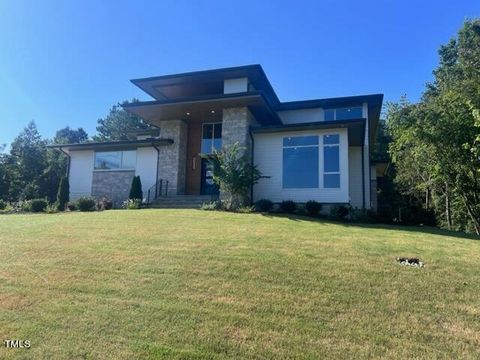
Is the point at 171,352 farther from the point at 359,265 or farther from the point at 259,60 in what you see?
the point at 259,60

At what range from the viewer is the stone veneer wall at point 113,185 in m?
20.6

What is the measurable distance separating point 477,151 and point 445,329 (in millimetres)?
9737

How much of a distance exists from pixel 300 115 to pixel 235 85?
4.42 meters

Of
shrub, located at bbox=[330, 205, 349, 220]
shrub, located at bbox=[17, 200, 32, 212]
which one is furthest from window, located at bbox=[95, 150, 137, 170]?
shrub, located at bbox=[330, 205, 349, 220]

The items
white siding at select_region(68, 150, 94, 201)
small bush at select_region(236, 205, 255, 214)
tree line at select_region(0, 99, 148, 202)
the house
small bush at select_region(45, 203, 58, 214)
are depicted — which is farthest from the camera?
tree line at select_region(0, 99, 148, 202)

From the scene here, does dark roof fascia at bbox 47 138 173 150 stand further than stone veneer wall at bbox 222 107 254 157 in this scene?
Result: Yes

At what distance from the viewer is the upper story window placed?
21172 mm

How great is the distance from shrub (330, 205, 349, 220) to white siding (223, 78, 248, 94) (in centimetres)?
751

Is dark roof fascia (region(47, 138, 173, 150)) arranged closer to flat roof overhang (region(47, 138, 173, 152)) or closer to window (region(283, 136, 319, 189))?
flat roof overhang (region(47, 138, 173, 152))

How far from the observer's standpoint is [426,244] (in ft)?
32.2

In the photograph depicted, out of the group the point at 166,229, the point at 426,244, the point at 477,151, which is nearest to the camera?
the point at 426,244

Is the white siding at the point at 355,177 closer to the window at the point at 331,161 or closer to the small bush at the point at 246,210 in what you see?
the window at the point at 331,161

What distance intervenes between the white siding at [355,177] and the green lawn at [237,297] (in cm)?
966

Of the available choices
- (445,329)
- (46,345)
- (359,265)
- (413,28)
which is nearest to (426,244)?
(359,265)
